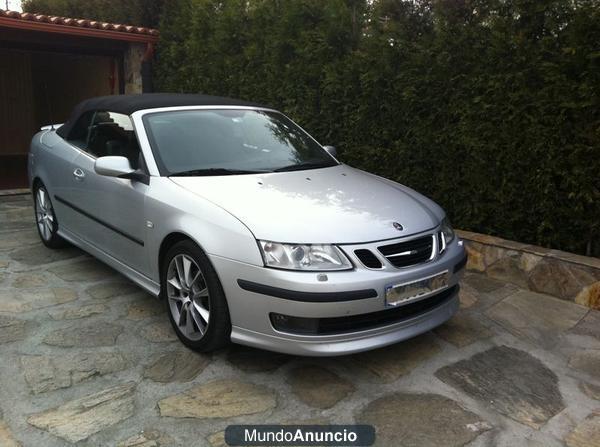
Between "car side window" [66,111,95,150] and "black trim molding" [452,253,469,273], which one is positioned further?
"car side window" [66,111,95,150]

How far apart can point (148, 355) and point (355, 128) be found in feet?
11.6

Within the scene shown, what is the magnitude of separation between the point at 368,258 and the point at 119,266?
1975 mm

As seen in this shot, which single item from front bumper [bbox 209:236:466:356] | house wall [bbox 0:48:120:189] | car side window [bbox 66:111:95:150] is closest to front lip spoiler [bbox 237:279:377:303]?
front bumper [bbox 209:236:466:356]

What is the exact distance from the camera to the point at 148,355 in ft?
9.96

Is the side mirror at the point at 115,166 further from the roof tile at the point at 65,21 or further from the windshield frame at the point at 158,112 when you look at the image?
the roof tile at the point at 65,21

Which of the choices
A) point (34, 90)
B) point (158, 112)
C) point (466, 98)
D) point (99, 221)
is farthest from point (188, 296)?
point (34, 90)

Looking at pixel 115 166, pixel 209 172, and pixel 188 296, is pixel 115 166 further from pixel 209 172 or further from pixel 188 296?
pixel 188 296

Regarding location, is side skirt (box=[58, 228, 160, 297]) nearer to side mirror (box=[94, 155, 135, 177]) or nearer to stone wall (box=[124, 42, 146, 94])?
side mirror (box=[94, 155, 135, 177])

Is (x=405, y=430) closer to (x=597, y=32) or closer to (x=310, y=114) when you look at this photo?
(x=597, y=32)

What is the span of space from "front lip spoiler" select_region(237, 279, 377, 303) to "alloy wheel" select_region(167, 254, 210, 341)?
0.43 meters

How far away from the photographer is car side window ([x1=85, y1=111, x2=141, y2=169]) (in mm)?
3631

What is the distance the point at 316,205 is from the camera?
2938 millimetres

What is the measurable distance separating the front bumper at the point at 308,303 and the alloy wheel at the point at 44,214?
2.84 meters

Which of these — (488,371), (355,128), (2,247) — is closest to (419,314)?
(488,371)
